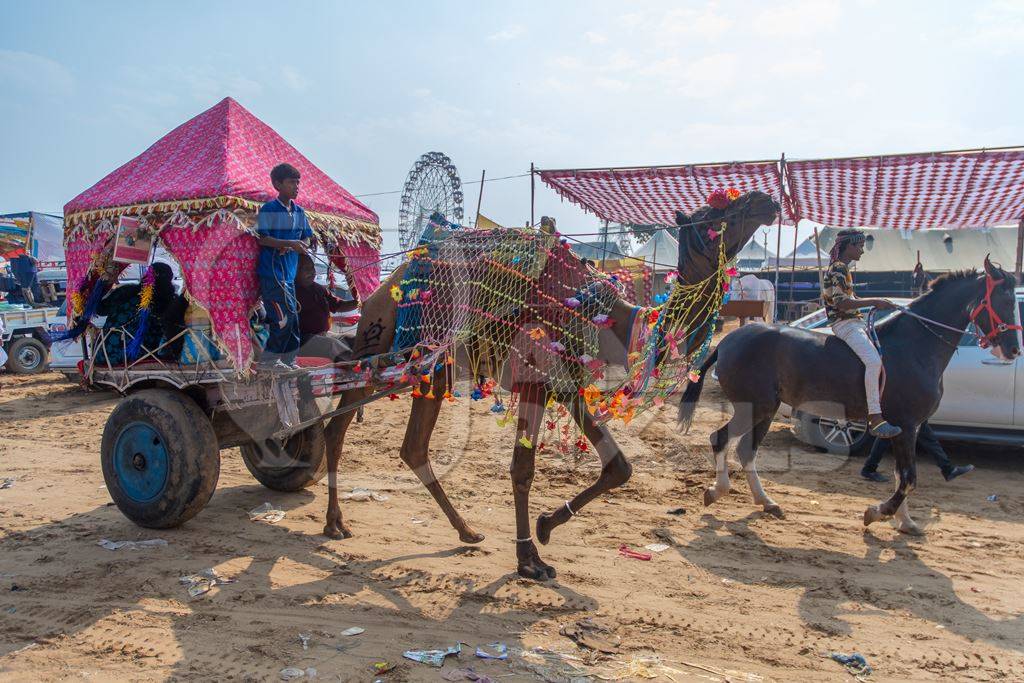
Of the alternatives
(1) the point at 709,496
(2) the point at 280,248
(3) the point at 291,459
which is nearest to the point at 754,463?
(1) the point at 709,496

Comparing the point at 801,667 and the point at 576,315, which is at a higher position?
the point at 576,315

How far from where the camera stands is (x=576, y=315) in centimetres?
463

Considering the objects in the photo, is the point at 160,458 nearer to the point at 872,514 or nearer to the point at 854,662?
the point at 854,662

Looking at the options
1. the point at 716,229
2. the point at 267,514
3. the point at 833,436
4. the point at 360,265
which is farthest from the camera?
the point at 833,436

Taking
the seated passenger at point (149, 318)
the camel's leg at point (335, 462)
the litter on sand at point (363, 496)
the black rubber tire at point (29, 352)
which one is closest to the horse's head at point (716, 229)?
the camel's leg at point (335, 462)

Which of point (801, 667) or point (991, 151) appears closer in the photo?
point (801, 667)

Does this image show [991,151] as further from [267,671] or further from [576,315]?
[267,671]

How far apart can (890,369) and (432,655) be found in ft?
14.7

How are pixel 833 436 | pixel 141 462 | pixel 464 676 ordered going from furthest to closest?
pixel 833 436
pixel 141 462
pixel 464 676

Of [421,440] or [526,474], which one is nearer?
[526,474]

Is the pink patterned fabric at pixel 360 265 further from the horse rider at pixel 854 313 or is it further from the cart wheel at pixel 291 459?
the horse rider at pixel 854 313

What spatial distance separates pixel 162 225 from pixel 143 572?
7.72 ft

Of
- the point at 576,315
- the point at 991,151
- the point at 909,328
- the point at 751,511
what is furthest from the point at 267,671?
the point at 991,151

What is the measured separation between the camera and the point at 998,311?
5.97 m
